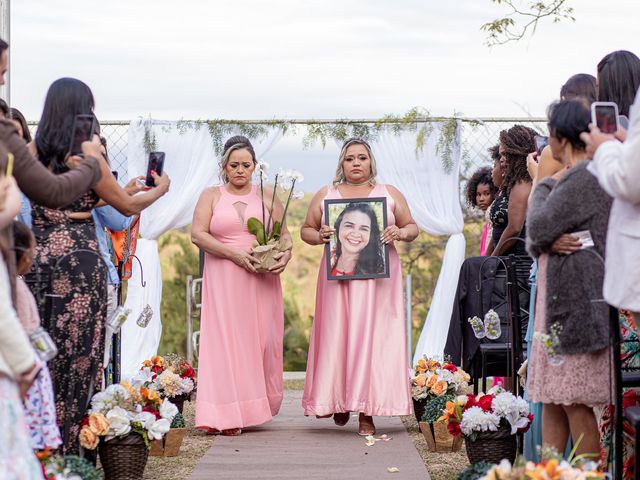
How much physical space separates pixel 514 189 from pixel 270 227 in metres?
1.88

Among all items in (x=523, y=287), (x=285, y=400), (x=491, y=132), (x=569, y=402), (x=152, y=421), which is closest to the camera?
(x=569, y=402)

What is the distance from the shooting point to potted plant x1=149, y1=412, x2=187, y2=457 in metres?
7.14

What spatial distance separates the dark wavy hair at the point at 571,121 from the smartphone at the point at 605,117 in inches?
9.5

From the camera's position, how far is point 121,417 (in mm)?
5977

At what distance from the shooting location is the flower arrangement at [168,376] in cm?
843

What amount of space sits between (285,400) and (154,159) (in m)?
5.94

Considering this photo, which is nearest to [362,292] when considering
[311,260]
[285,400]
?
[285,400]

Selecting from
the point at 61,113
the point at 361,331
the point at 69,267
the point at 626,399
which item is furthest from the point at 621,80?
the point at 361,331

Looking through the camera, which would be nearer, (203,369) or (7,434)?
(7,434)

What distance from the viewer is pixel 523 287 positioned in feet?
23.7

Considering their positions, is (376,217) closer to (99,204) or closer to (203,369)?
(203,369)

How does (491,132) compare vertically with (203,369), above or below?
above

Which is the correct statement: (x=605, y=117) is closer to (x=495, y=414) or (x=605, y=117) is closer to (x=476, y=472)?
(x=476, y=472)

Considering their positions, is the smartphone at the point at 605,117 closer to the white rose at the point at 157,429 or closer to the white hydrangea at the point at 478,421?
the white hydrangea at the point at 478,421
